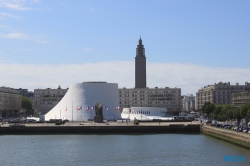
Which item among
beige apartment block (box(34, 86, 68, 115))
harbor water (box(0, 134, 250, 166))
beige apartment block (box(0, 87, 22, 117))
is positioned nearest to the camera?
harbor water (box(0, 134, 250, 166))

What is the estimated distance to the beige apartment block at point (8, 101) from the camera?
112m

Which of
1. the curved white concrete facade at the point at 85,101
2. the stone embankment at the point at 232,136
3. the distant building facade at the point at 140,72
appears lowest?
the stone embankment at the point at 232,136

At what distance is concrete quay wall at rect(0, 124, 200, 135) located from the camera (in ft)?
203

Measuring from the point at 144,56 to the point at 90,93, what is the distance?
60.1 meters

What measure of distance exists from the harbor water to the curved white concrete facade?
30393mm

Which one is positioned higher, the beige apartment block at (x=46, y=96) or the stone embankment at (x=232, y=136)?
the beige apartment block at (x=46, y=96)

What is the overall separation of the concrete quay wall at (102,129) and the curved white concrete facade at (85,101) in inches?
687

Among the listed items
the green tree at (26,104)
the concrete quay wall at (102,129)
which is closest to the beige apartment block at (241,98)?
the concrete quay wall at (102,129)

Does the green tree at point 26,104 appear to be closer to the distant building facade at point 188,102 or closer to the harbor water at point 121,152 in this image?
the distant building facade at point 188,102

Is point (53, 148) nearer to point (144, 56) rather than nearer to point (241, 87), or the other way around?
point (241, 87)

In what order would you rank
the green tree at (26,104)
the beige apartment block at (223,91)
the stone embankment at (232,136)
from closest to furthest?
the stone embankment at (232,136) → the beige apartment block at (223,91) → the green tree at (26,104)

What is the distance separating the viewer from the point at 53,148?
4344cm

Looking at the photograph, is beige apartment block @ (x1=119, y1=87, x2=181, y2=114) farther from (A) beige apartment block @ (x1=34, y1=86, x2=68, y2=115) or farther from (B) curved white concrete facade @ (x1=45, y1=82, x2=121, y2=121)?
(B) curved white concrete facade @ (x1=45, y1=82, x2=121, y2=121)

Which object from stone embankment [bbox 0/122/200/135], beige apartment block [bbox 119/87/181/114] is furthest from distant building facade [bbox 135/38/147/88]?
stone embankment [bbox 0/122/200/135]
